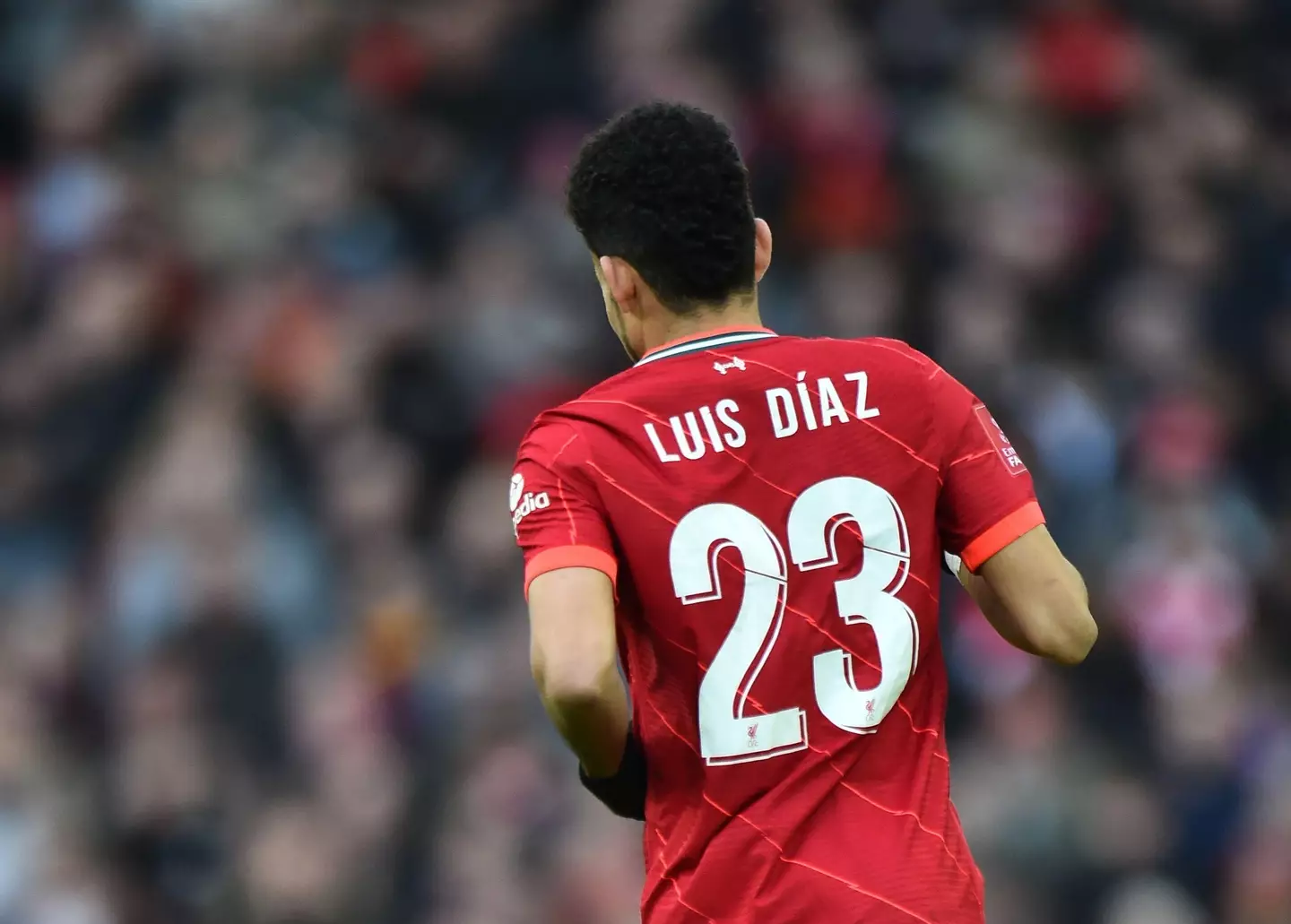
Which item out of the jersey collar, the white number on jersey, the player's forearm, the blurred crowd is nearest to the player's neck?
the jersey collar

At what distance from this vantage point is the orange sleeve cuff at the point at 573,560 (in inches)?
90.9

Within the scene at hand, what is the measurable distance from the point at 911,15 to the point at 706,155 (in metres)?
6.43

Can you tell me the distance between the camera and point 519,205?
799 centimetres

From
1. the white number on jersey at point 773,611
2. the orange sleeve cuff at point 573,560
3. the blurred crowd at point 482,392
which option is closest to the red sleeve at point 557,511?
the orange sleeve cuff at point 573,560

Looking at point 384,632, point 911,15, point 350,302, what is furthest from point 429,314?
point 911,15

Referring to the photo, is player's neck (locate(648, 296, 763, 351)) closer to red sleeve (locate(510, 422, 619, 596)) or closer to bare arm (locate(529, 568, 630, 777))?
red sleeve (locate(510, 422, 619, 596))

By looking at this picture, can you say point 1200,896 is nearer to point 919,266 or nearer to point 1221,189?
point 919,266

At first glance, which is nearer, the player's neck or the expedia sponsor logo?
the expedia sponsor logo

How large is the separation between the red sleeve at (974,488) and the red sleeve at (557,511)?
46 cm

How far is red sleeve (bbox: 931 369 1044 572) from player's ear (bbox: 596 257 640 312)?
415 mm

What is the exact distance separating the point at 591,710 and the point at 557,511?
0.25 meters

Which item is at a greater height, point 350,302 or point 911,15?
point 911,15

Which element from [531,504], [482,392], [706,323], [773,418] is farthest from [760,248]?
[482,392]

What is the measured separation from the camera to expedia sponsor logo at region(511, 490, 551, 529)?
2.36 metres
